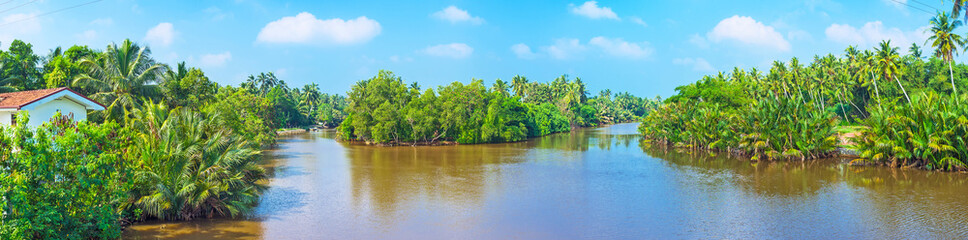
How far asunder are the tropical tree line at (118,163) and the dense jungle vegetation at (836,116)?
99.1 feet

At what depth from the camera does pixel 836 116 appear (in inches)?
1374

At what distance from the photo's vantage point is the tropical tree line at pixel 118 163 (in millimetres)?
10820

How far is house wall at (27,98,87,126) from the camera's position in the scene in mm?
18938

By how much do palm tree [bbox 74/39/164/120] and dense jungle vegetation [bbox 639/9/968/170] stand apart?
36791 millimetres

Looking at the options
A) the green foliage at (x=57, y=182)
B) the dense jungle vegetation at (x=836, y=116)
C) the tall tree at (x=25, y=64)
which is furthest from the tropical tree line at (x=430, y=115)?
the green foliage at (x=57, y=182)

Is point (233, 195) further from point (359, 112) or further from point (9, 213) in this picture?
point (359, 112)

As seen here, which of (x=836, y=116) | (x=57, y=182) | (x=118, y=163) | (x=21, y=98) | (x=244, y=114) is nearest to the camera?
(x=57, y=182)

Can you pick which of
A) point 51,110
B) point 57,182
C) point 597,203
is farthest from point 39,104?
point 597,203

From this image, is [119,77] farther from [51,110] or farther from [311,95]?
[311,95]

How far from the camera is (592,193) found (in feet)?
77.8

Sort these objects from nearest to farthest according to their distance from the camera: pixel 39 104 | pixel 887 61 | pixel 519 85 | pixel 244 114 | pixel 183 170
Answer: pixel 183 170
pixel 39 104
pixel 887 61
pixel 244 114
pixel 519 85

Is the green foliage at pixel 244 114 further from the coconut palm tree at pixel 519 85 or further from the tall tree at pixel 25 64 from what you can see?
the coconut palm tree at pixel 519 85

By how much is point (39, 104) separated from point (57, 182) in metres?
9.89

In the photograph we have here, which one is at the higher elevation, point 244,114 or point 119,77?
point 119,77
